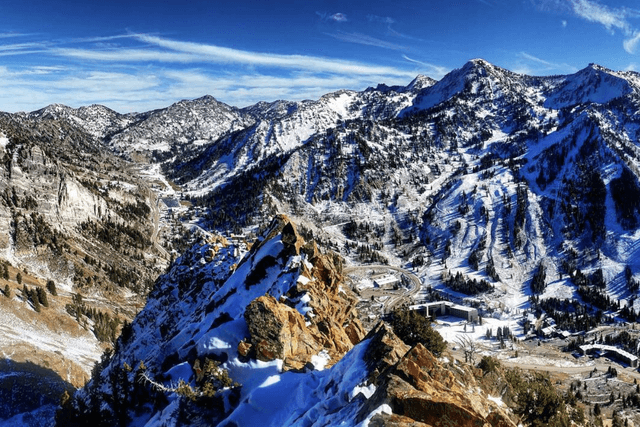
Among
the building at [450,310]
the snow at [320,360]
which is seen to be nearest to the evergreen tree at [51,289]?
the snow at [320,360]

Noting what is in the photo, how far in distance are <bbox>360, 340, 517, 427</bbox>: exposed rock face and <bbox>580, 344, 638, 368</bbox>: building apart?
404 feet

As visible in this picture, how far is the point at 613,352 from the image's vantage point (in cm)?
11525

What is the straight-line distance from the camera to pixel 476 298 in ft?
503

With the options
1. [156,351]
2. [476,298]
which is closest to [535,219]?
[476,298]

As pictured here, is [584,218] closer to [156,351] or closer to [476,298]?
[476,298]

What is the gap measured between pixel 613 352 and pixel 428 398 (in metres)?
131

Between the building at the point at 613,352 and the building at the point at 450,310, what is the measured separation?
3131 centimetres

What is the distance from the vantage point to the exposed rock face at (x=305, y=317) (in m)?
29.8

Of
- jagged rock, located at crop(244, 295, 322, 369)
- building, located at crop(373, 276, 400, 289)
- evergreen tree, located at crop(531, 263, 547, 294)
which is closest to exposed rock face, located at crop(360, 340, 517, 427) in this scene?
jagged rock, located at crop(244, 295, 322, 369)

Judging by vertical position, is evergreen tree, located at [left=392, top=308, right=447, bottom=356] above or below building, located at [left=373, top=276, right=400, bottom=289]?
above

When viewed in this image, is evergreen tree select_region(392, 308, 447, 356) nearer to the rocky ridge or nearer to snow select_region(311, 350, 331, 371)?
the rocky ridge

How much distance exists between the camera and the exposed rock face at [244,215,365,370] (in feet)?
97.7

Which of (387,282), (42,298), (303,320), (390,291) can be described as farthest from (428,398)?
(387,282)

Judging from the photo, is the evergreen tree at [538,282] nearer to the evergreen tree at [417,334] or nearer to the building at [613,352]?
the building at [613,352]
